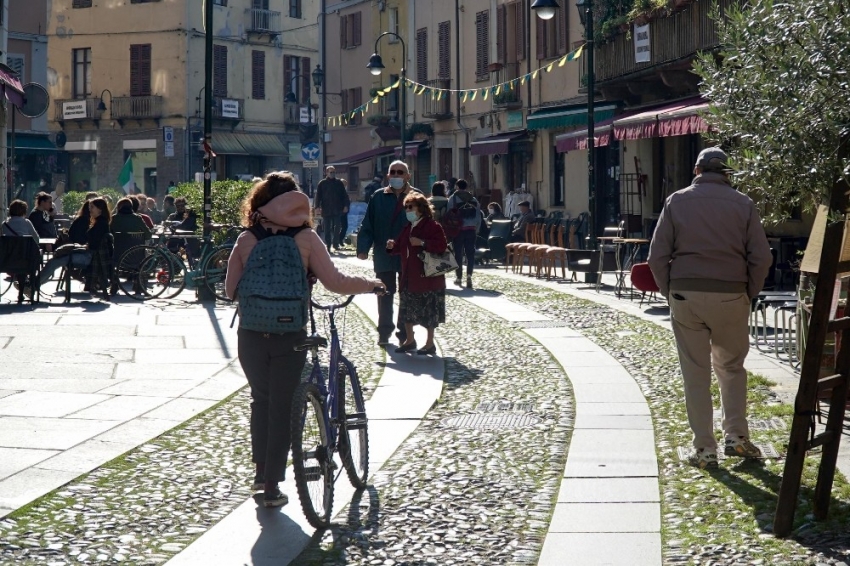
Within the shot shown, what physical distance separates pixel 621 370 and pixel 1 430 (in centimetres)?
514

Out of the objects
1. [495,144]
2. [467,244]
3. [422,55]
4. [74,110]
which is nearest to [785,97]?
[467,244]

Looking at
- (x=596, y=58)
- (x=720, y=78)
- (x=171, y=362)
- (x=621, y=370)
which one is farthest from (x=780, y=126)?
(x=596, y=58)

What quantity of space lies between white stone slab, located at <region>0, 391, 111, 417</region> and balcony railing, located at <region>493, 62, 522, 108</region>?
84.3ft

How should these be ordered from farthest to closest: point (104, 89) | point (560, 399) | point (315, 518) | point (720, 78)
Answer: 1. point (104, 89)
2. point (560, 399)
3. point (720, 78)
4. point (315, 518)

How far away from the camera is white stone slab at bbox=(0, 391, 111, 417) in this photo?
361 inches

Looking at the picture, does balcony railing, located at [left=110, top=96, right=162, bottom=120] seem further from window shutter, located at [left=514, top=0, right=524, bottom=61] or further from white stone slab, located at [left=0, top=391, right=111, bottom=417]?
white stone slab, located at [left=0, top=391, right=111, bottom=417]

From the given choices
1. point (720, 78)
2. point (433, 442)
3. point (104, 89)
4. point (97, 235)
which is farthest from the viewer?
point (104, 89)

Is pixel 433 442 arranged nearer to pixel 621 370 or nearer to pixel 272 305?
pixel 272 305

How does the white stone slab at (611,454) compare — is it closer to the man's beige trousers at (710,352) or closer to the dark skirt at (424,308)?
the man's beige trousers at (710,352)

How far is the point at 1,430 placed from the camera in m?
8.50

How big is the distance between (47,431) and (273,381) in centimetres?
264

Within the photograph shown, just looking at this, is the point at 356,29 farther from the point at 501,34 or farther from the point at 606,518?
the point at 606,518

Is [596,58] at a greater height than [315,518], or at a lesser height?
greater

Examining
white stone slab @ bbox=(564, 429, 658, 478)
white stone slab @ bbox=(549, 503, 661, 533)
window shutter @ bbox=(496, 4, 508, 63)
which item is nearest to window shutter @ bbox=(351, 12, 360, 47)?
window shutter @ bbox=(496, 4, 508, 63)
